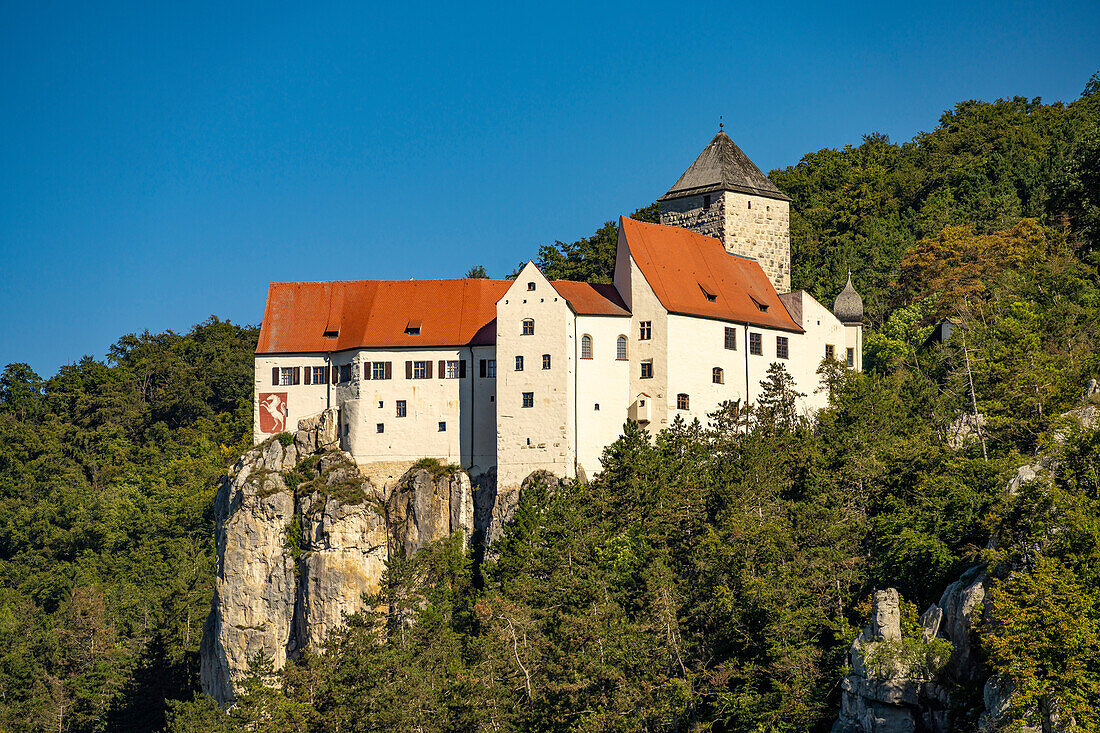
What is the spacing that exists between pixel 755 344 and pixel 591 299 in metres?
8.11

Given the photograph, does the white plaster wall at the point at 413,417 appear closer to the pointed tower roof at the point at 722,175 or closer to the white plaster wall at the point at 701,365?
the white plaster wall at the point at 701,365

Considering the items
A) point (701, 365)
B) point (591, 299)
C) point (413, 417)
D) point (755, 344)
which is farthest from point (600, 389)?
point (413, 417)

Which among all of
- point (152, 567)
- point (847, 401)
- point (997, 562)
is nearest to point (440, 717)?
point (997, 562)

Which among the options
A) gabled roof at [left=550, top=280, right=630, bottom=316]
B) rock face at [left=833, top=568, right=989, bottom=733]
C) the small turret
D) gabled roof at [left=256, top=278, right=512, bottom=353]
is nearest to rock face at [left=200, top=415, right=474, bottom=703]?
gabled roof at [left=256, top=278, right=512, bottom=353]

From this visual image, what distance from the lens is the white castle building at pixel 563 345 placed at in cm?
5653

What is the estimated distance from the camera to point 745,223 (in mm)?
66938

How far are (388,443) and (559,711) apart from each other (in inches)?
905

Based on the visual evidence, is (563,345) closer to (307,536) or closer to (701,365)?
(701,365)

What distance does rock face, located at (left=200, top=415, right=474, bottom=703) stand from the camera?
5747 cm

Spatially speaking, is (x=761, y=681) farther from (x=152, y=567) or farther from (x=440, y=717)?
(x=152, y=567)

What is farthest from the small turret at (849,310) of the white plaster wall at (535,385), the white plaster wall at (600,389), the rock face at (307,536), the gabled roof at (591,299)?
the rock face at (307,536)

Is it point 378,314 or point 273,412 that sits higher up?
point 378,314

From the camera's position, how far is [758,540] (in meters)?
42.0

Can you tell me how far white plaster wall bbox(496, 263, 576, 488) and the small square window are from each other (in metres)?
8.87
